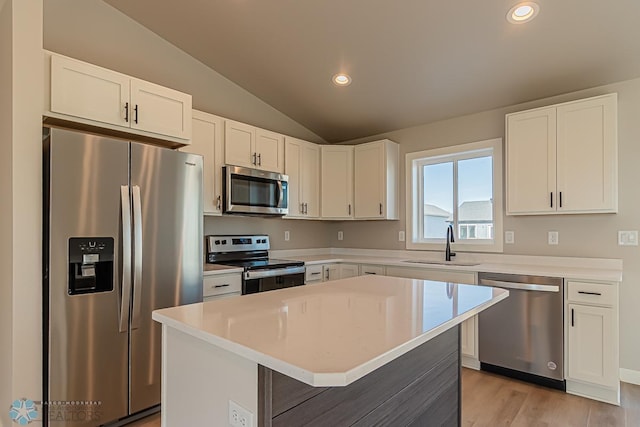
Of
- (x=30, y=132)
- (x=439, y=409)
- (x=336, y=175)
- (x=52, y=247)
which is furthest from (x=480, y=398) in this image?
(x=30, y=132)

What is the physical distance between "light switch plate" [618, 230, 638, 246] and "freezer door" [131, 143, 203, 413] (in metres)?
3.34

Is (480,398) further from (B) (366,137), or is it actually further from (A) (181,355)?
(B) (366,137)

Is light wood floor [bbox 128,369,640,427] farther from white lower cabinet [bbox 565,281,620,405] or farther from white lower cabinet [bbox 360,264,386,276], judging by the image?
white lower cabinet [bbox 360,264,386,276]

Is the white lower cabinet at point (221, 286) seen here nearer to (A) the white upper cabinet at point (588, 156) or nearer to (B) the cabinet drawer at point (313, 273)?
(B) the cabinet drawer at point (313, 273)

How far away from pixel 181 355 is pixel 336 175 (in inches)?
128

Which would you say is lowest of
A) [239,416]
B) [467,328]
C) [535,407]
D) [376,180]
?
[535,407]

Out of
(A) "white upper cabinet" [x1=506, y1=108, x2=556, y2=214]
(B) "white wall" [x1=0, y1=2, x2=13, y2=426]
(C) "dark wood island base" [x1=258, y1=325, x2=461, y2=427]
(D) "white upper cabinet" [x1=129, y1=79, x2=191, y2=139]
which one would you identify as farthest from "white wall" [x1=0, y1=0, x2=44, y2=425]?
(A) "white upper cabinet" [x1=506, y1=108, x2=556, y2=214]

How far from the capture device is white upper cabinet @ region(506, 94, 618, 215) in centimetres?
273

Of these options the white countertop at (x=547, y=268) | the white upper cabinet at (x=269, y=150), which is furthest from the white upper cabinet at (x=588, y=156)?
the white upper cabinet at (x=269, y=150)

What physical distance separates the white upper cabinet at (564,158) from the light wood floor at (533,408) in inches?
56.0

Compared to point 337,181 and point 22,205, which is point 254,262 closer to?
point 337,181

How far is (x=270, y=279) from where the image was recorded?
318 centimetres

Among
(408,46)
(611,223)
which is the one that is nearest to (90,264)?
(408,46)

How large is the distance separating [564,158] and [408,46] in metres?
1.58
